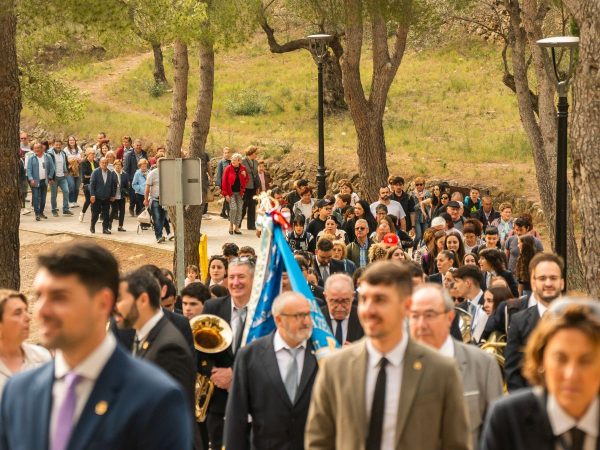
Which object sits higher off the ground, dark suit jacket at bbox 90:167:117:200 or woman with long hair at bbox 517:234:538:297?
dark suit jacket at bbox 90:167:117:200

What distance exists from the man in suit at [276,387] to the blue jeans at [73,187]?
23178 mm

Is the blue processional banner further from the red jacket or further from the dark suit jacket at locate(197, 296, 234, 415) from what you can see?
the red jacket

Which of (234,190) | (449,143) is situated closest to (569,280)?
(234,190)

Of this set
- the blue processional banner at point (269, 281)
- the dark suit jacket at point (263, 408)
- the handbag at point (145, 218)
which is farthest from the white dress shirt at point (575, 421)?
the handbag at point (145, 218)

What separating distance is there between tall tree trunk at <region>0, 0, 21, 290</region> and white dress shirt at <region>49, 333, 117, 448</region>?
457 inches

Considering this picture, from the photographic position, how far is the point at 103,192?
26.3m

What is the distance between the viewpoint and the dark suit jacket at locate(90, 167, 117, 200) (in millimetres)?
26275

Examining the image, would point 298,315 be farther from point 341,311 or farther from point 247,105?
point 247,105

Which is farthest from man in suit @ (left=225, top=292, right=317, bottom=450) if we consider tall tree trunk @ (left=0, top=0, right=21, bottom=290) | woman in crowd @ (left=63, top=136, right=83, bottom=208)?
woman in crowd @ (left=63, top=136, right=83, bottom=208)

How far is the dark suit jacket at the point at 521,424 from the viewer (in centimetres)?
430

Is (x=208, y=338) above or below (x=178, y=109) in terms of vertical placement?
below

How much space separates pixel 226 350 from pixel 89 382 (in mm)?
5648

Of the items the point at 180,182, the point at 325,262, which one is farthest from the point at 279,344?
the point at 180,182

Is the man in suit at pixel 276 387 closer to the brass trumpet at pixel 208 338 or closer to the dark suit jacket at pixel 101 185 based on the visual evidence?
the brass trumpet at pixel 208 338
